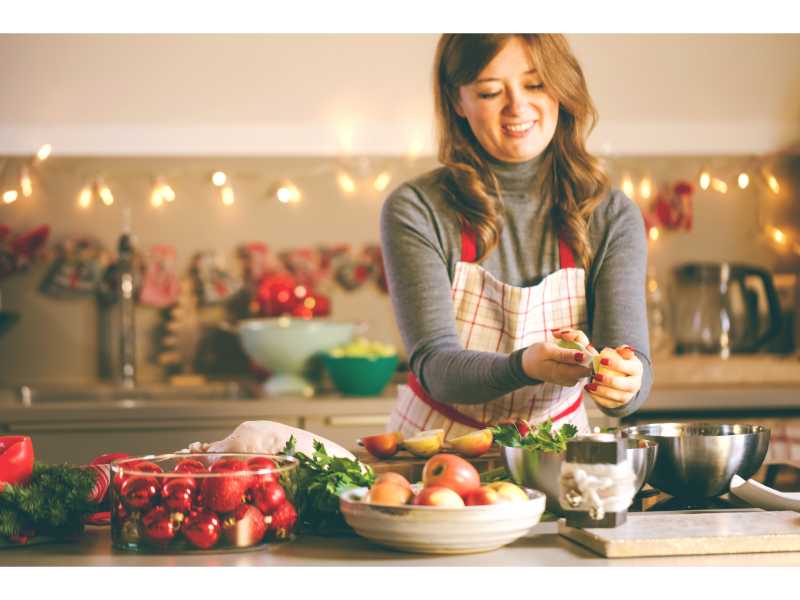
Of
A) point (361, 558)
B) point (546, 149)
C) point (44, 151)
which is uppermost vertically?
point (44, 151)

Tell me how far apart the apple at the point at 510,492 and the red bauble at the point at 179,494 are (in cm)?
30

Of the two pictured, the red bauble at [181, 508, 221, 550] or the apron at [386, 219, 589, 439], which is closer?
the red bauble at [181, 508, 221, 550]

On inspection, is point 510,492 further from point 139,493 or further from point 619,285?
point 619,285

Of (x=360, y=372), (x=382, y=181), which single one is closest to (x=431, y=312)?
(x=360, y=372)

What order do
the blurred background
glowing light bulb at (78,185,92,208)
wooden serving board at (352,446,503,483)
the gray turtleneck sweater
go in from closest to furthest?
wooden serving board at (352,446,503,483) → the gray turtleneck sweater → the blurred background → glowing light bulb at (78,185,92,208)

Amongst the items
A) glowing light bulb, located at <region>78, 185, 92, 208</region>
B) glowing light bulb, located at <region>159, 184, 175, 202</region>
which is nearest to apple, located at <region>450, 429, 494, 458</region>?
glowing light bulb, located at <region>159, 184, 175, 202</region>

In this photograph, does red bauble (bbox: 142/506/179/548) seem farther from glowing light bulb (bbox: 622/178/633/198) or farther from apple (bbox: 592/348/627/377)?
glowing light bulb (bbox: 622/178/633/198)

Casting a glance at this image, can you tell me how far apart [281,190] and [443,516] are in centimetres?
220

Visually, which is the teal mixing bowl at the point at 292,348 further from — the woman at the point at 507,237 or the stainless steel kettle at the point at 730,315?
the stainless steel kettle at the point at 730,315

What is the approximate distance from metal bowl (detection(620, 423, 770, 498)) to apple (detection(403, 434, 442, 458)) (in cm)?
31

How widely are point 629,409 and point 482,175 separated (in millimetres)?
494

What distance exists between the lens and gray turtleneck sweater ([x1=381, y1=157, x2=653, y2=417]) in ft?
4.08

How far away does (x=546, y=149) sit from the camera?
1458 millimetres

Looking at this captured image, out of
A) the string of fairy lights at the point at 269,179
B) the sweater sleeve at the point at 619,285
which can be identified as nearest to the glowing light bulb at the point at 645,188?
the string of fairy lights at the point at 269,179
